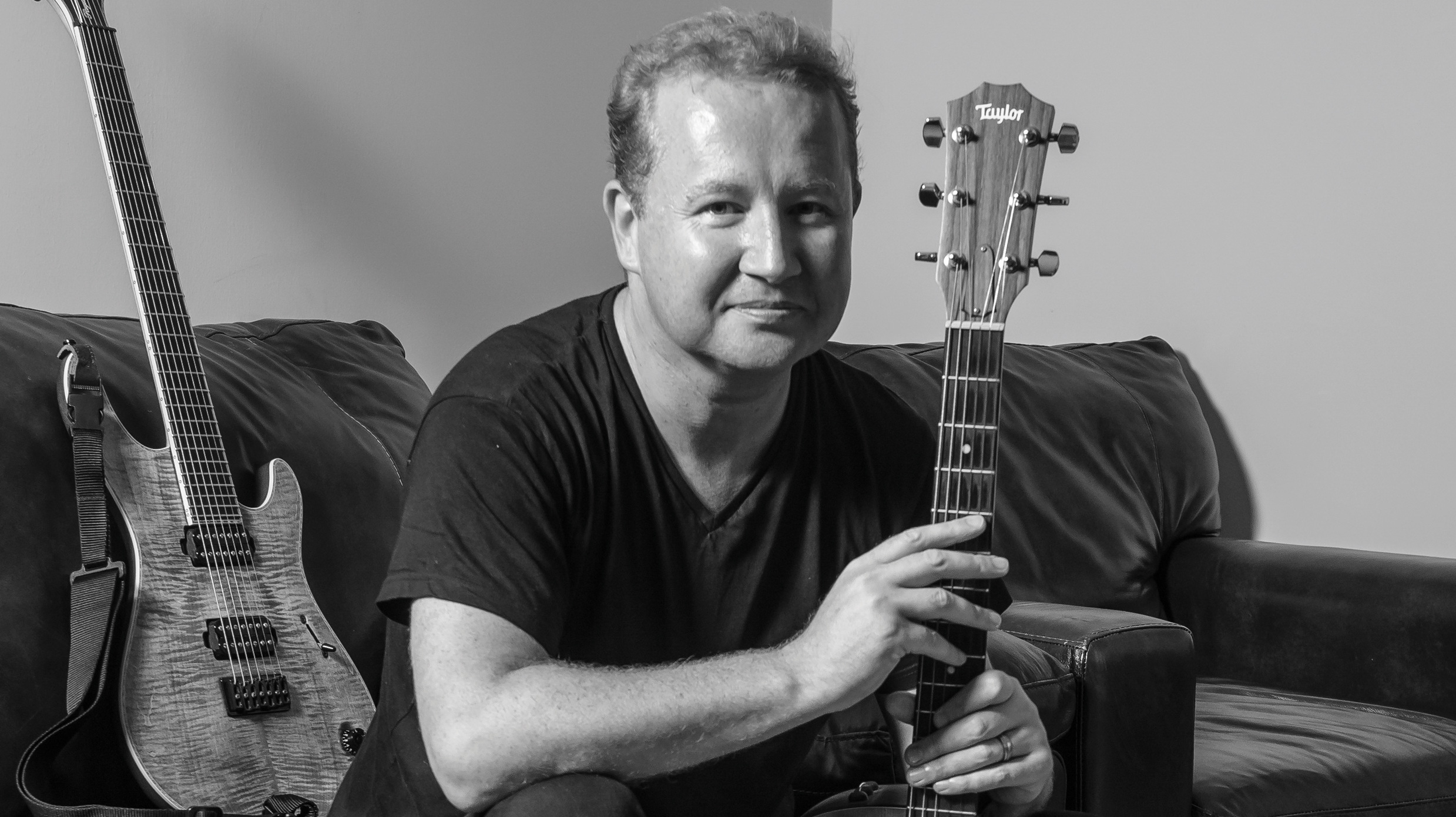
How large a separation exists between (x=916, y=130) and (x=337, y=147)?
1.47 meters

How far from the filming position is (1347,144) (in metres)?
2.39

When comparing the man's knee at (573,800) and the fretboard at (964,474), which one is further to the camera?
the fretboard at (964,474)

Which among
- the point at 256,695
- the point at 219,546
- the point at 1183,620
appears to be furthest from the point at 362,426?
the point at 1183,620

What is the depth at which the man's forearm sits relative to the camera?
959 mm

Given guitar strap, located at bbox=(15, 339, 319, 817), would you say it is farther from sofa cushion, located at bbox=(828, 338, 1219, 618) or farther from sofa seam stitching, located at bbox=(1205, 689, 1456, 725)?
sofa seam stitching, located at bbox=(1205, 689, 1456, 725)

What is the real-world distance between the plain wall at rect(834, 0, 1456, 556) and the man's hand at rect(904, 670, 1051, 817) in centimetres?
159

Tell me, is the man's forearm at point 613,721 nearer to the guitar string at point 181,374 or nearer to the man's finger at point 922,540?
the man's finger at point 922,540

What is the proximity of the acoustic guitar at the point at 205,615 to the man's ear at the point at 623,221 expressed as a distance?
57cm

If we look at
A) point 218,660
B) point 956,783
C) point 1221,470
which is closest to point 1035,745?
point 956,783

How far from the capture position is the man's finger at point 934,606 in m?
0.97

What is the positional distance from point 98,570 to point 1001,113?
985 mm

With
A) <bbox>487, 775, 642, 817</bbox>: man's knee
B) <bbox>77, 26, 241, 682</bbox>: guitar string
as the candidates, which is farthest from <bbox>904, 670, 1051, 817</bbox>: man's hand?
<bbox>77, 26, 241, 682</bbox>: guitar string

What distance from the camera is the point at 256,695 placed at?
4.57 feet

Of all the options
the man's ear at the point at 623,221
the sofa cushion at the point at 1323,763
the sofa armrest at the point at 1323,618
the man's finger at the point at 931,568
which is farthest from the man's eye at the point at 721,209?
the sofa armrest at the point at 1323,618
